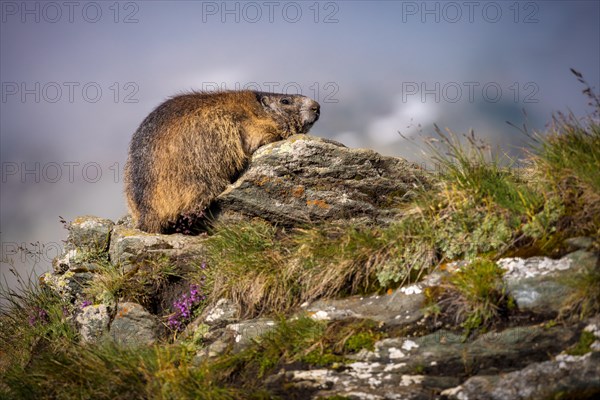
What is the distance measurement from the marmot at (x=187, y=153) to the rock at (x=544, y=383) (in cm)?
581

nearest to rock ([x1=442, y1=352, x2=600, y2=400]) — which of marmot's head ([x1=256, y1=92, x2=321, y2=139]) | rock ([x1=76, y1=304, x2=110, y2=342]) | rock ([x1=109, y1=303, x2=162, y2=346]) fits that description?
rock ([x1=109, y1=303, x2=162, y2=346])

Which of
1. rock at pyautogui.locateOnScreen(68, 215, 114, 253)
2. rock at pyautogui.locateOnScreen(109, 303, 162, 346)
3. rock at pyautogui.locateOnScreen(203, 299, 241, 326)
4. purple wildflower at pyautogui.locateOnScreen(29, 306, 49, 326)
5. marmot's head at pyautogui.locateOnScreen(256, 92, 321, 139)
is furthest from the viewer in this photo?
marmot's head at pyautogui.locateOnScreen(256, 92, 321, 139)

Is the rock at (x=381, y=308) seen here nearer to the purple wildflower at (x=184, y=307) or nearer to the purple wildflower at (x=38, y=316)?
the purple wildflower at (x=184, y=307)

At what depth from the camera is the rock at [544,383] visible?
5.57 metres

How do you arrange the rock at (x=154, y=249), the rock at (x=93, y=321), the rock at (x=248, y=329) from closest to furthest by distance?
1. the rock at (x=248, y=329)
2. the rock at (x=93, y=321)
3. the rock at (x=154, y=249)

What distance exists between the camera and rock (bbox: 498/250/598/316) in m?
6.45

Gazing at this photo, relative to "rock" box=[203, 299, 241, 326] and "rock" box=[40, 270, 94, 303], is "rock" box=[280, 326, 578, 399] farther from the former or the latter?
"rock" box=[40, 270, 94, 303]

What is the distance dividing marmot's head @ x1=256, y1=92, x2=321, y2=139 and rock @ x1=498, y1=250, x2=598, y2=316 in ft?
18.9

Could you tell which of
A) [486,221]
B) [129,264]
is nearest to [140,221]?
[129,264]

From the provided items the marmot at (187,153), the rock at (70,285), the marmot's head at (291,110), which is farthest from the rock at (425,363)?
the marmot's head at (291,110)

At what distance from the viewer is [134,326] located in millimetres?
9188

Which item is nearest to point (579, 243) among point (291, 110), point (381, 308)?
point (381, 308)

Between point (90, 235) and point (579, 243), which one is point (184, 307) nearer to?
point (90, 235)

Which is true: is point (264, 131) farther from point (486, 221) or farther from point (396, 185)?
point (486, 221)
